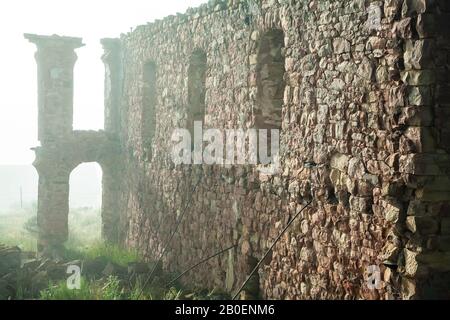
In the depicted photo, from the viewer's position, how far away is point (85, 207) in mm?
Answer: 31578

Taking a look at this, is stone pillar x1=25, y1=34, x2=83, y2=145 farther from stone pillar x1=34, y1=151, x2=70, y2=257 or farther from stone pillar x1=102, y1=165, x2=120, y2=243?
stone pillar x1=102, y1=165, x2=120, y2=243

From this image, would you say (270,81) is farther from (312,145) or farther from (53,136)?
(53,136)

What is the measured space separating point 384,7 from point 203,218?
5.18m

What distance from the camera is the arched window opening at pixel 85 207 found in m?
17.4

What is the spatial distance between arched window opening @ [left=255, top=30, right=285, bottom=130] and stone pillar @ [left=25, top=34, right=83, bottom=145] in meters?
7.69

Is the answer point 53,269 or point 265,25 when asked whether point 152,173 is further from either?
point 265,25

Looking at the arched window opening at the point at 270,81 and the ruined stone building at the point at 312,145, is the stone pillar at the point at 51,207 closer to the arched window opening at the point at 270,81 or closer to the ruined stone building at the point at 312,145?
the ruined stone building at the point at 312,145

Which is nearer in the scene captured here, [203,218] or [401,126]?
[401,126]

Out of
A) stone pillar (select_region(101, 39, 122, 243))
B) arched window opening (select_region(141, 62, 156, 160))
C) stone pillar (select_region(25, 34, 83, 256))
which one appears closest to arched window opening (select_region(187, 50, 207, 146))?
arched window opening (select_region(141, 62, 156, 160))

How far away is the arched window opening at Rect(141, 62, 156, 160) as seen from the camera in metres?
13.3

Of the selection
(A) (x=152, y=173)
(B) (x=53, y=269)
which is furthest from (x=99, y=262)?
(A) (x=152, y=173)

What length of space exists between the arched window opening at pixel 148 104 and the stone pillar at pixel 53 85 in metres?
2.38

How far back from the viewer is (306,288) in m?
6.96

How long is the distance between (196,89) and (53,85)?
5.21 metres
